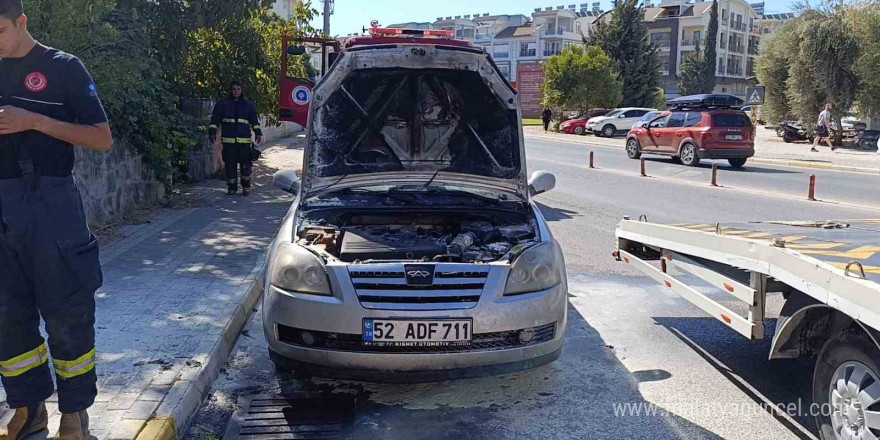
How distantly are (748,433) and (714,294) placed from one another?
2.88m

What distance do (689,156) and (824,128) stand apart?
8.65m

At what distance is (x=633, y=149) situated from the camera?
24.1m

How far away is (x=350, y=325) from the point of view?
13.1 ft

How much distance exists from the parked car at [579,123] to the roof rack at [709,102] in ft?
58.9

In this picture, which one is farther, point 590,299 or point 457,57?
point 590,299

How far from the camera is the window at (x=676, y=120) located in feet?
71.6

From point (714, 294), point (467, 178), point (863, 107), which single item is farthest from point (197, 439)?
point (863, 107)

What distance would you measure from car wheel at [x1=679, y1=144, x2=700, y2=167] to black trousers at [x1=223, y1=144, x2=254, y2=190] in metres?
13.4

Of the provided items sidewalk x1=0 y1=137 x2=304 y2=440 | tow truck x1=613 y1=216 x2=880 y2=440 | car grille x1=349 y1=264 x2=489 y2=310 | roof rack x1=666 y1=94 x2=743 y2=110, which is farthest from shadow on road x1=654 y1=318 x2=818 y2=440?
roof rack x1=666 y1=94 x2=743 y2=110

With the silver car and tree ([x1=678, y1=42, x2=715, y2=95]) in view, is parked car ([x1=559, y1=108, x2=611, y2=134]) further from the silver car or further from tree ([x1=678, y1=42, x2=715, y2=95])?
tree ([x1=678, y1=42, x2=715, y2=95])

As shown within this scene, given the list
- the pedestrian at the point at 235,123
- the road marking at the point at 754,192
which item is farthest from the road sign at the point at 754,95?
the pedestrian at the point at 235,123

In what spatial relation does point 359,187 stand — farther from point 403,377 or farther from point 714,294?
point 714,294

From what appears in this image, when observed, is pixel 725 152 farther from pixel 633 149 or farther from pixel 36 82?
pixel 36 82

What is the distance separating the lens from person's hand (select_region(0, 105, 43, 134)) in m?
3.09
